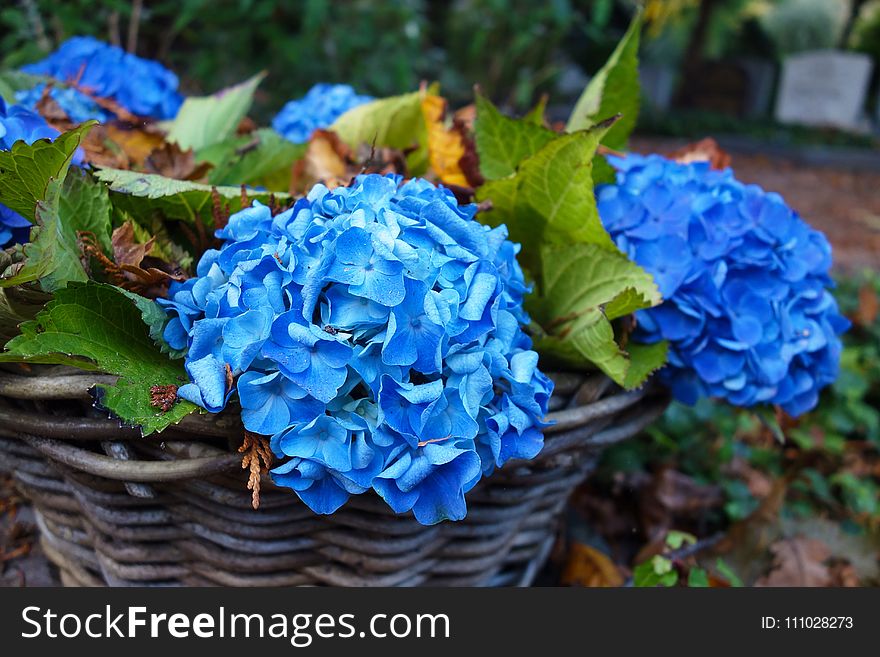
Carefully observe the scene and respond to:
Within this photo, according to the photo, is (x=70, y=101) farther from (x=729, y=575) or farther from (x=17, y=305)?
(x=729, y=575)

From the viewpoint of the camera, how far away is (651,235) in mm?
965

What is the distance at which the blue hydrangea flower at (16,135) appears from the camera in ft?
2.60

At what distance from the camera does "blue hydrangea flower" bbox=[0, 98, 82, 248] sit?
79 centimetres

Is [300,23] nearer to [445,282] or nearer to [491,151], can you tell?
[491,151]

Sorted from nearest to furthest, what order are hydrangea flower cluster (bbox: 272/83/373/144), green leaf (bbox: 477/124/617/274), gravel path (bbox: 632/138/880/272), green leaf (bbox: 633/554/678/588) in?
green leaf (bbox: 477/124/617/274)
green leaf (bbox: 633/554/678/588)
hydrangea flower cluster (bbox: 272/83/373/144)
gravel path (bbox: 632/138/880/272)

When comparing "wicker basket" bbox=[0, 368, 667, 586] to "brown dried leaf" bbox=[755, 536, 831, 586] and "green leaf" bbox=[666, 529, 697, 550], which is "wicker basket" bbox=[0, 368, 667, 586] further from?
"brown dried leaf" bbox=[755, 536, 831, 586]

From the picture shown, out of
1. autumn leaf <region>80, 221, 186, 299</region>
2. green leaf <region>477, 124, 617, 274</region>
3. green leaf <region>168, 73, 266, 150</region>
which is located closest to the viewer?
autumn leaf <region>80, 221, 186, 299</region>

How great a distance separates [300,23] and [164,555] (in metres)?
2.39

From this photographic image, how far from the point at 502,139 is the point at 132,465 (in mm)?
594

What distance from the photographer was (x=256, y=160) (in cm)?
107

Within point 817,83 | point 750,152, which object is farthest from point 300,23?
point 817,83

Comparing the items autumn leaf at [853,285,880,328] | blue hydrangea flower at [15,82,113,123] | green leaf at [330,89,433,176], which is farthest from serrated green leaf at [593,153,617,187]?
autumn leaf at [853,285,880,328]

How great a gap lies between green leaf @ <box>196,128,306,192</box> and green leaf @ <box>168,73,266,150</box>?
0.08 metres

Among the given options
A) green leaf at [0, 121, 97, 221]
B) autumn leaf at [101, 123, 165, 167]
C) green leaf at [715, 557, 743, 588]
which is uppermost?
green leaf at [0, 121, 97, 221]
